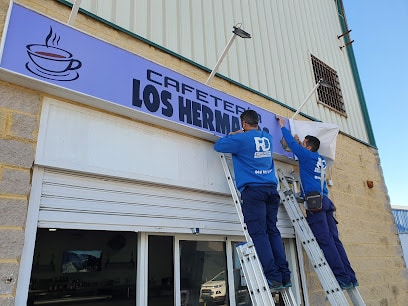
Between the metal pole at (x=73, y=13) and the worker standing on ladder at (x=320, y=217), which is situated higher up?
the metal pole at (x=73, y=13)

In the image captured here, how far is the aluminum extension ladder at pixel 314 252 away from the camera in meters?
3.29

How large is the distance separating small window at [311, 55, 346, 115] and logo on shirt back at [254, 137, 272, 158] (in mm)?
3543

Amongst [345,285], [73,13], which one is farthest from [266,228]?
[73,13]

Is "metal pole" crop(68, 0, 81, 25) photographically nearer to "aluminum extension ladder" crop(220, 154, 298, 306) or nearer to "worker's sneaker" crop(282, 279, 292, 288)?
"aluminum extension ladder" crop(220, 154, 298, 306)

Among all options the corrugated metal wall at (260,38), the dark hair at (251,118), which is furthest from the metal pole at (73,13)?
the dark hair at (251,118)

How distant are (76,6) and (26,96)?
2.89ft

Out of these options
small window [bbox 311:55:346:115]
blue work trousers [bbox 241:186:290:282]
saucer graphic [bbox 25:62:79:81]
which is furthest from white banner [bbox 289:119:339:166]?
saucer graphic [bbox 25:62:79:81]

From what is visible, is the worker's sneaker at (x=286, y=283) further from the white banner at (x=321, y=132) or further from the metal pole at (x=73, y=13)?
the metal pole at (x=73, y=13)

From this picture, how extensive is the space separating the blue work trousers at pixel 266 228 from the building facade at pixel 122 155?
530mm

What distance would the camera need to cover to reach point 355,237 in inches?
206

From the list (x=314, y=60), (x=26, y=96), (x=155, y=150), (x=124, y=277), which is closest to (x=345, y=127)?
(x=314, y=60)

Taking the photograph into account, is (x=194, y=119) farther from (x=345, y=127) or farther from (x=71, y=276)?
(x=345, y=127)

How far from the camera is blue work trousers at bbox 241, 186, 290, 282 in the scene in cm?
278

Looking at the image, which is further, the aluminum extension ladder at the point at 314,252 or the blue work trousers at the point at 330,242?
the blue work trousers at the point at 330,242
